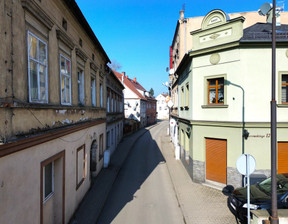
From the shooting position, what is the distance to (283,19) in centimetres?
1518

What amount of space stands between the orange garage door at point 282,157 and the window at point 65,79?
973 centimetres

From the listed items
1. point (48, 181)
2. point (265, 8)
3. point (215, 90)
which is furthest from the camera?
point (215, 90)

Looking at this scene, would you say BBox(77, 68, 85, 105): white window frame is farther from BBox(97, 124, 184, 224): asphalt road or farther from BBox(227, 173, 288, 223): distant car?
BBox(227, 173, 288, 223): distant car

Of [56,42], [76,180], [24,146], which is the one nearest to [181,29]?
[56,42]

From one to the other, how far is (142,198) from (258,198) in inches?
199

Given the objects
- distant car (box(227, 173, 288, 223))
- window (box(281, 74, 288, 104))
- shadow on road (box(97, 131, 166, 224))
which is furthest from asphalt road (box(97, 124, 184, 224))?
window (box(281, 74, 288, 104))

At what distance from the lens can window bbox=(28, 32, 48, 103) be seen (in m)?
4.69

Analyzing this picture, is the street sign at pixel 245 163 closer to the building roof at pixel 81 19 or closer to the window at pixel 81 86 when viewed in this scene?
the window at pixel 81 86

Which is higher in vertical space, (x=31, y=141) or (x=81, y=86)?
(x=81, y=86)

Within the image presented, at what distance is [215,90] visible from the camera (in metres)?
10.4

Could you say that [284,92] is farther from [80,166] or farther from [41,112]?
[41,112]

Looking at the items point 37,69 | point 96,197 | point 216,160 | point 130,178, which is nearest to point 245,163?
point 216,160

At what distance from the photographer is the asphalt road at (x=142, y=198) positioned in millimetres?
7855

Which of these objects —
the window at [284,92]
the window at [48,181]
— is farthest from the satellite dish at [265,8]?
the window at [48,181]
